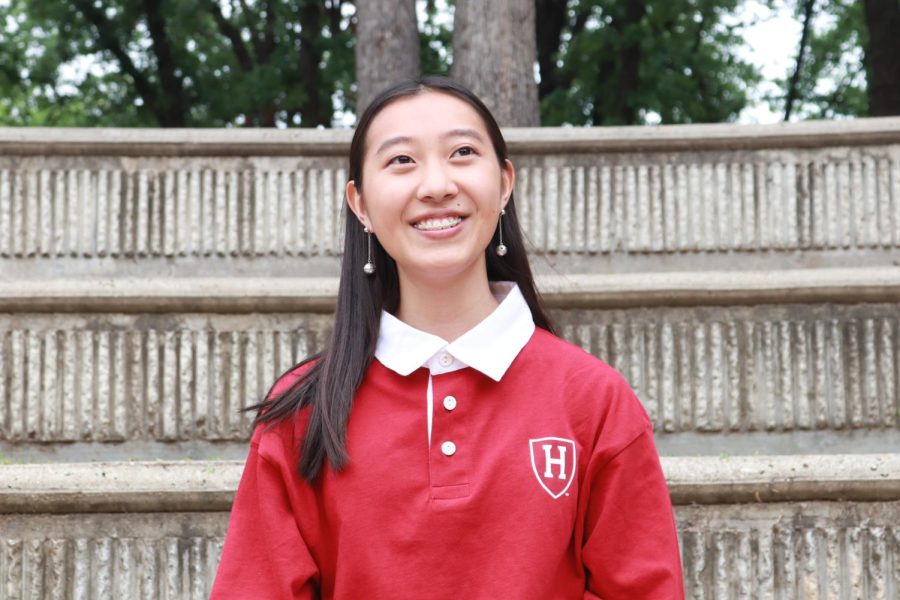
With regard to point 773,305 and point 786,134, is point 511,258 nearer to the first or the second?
point 773,305

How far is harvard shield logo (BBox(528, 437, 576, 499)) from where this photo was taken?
5.20 ft

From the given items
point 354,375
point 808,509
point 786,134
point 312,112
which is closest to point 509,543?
point 354,375

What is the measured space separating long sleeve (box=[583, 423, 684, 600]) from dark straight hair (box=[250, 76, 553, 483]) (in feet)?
1.04

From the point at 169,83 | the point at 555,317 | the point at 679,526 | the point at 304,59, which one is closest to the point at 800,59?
the point at 304,59

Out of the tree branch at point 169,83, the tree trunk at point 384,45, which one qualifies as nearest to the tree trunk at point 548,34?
the tree branch at point 169,83

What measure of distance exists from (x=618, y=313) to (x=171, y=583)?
139 centimetres

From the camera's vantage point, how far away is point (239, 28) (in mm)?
12289

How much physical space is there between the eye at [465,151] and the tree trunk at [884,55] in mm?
7712

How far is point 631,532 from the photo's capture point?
1.59m

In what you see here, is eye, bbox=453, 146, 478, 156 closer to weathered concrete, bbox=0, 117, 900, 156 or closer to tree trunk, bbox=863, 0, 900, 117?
weathered concrete, bbox=0, 117, 900, 156

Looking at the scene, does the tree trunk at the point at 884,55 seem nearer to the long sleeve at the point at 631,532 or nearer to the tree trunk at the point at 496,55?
the tree trunk at the point at 496,55

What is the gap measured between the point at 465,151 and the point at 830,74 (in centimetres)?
1354

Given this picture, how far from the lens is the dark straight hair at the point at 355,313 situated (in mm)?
1633

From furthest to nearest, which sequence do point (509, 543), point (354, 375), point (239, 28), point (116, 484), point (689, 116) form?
point (239, 28)
point (689, 116)
point (116, 484)
point (354, 375)
point (509, 543)
